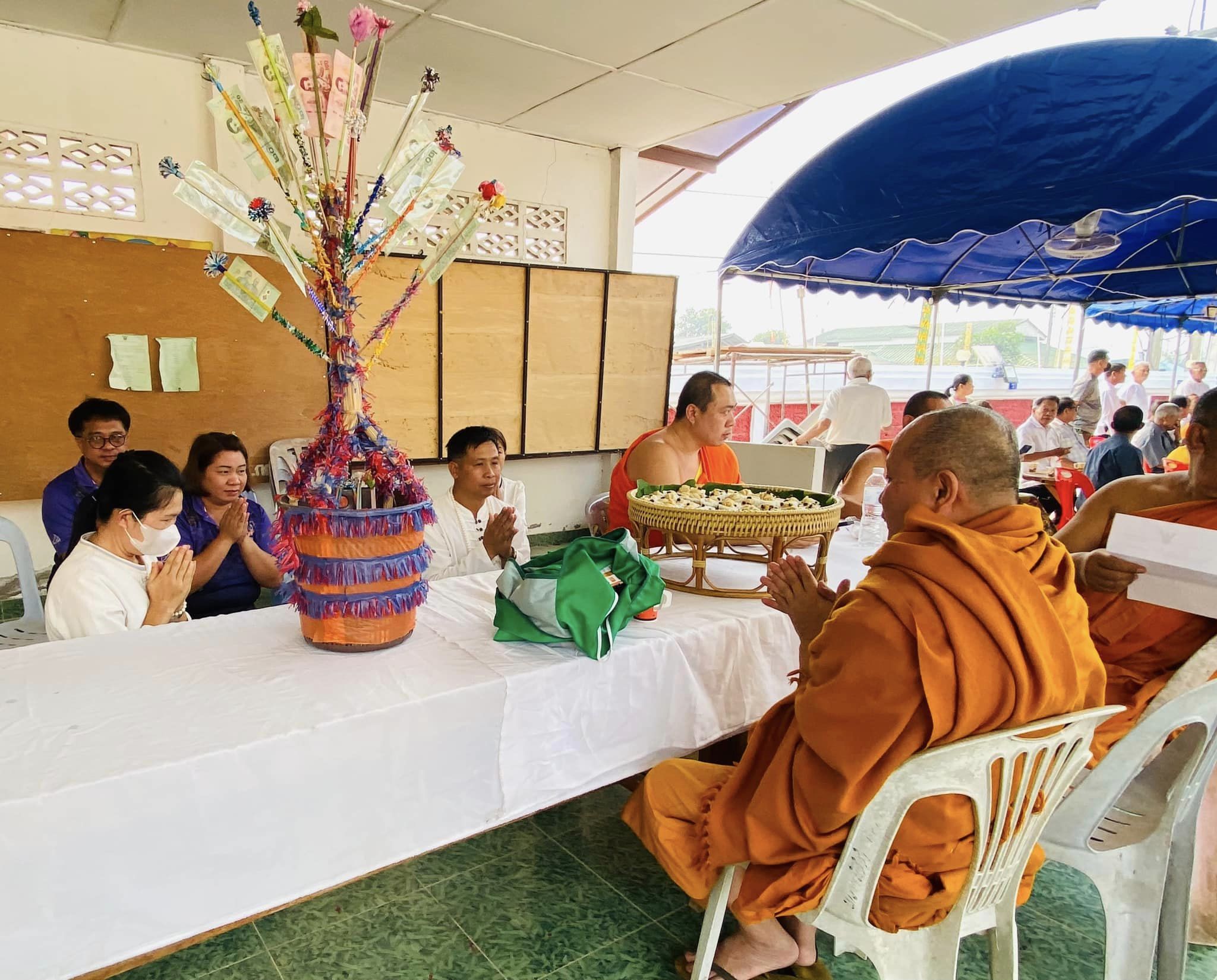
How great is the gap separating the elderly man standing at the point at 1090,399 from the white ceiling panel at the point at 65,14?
23.6ft

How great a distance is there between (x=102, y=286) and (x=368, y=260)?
302 cm

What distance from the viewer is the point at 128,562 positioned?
1729mm

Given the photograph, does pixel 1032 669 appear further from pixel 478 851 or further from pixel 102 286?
pixel 102 286

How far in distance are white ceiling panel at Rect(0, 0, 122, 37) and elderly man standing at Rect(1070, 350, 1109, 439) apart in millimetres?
7182

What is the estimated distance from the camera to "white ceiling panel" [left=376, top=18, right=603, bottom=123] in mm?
3418

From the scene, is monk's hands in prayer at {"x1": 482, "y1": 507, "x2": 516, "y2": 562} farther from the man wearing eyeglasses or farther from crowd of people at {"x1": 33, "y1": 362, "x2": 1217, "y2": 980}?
the man wearing eyeglasses

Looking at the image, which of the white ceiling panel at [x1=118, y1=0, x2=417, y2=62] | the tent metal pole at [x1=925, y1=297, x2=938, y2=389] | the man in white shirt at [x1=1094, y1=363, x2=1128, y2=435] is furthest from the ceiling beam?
the man in white shirt at [x1=1094, y1=363, x2=1128, y2=435]

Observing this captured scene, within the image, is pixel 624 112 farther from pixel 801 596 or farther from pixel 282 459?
pixel 801 596

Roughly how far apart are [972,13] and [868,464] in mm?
1986

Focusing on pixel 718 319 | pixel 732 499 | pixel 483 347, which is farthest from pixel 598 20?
pixel 718 319

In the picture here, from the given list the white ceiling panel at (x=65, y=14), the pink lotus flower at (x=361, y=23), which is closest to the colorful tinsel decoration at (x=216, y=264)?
the pink lotus flower at (x=361, y=23)

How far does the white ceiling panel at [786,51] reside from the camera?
10.5 feet

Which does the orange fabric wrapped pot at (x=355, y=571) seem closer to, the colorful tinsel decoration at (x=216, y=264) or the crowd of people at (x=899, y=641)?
the colorful tinsel decoration at (x=216, y=264)

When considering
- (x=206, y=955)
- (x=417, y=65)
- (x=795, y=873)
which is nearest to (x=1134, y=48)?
(x=417, y=65)
